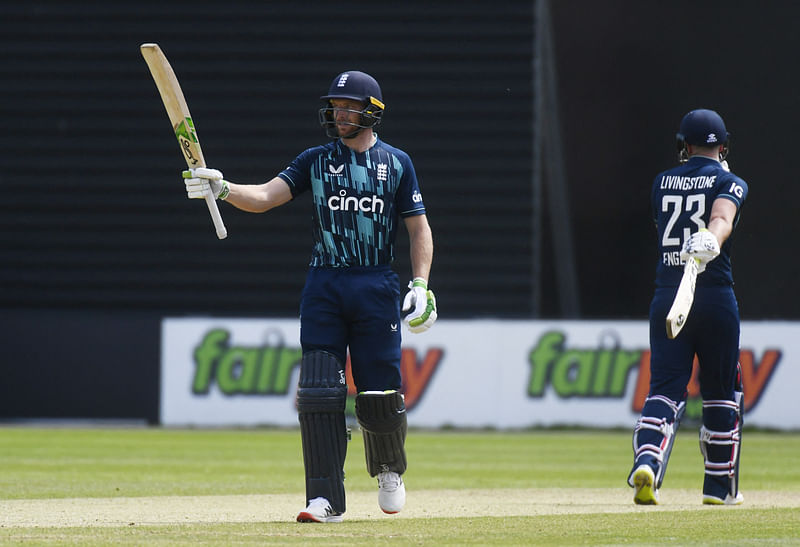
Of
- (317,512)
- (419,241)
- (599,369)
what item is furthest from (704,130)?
(599,369)

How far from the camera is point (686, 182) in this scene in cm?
712

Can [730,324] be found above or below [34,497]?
above

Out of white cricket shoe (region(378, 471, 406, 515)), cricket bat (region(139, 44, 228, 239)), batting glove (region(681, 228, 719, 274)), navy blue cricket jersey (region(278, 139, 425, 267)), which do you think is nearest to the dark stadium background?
batting glove (region(681, 228, 719, 274))

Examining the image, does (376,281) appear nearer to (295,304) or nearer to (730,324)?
(730,324)

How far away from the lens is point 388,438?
248 inches

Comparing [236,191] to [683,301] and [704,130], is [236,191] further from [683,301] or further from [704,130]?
[704,130]

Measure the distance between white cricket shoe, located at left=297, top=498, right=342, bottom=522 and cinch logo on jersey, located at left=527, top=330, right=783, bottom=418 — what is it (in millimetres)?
9758

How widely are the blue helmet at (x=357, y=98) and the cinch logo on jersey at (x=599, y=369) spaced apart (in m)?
9.59

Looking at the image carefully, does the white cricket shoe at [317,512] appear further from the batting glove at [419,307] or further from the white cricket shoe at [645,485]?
the white cricket shoe at [645,485]

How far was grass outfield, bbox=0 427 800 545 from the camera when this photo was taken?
18.0ft

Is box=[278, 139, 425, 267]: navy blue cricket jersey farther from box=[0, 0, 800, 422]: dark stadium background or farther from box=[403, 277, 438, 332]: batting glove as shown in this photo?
box=[0, 0, 800, 422]: dark stadium background

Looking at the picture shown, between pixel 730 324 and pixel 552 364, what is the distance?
8670 millimetres

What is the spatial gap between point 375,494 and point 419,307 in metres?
2.23

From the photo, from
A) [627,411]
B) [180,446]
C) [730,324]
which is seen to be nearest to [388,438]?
[730,324]
